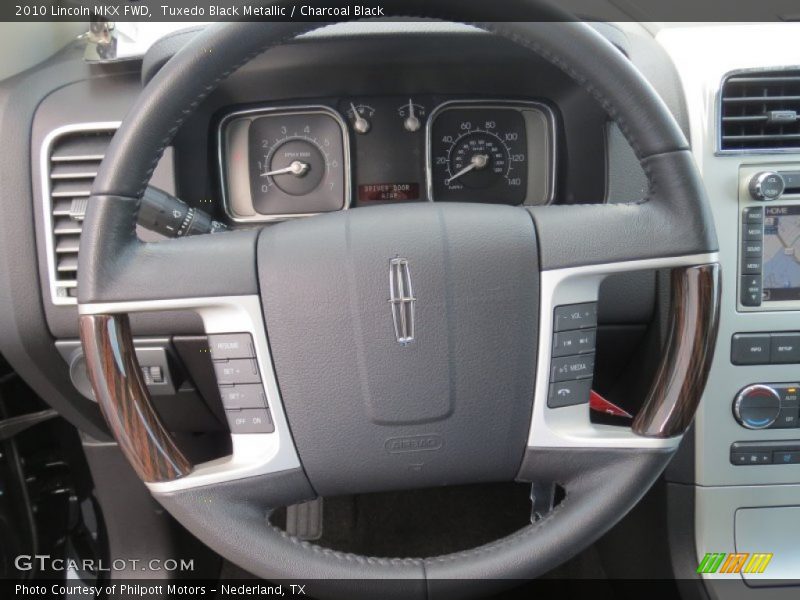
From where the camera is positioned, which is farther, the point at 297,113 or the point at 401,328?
the point at 297,113

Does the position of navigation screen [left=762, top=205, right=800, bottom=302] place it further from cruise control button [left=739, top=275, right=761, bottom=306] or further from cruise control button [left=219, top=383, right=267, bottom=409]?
cruise control button [left=219, top=383, right=267, bottom=409]

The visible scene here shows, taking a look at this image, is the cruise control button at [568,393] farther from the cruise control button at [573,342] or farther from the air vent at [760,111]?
the air vent at [760,111]

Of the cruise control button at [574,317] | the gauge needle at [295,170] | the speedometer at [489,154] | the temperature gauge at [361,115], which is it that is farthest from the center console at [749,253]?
the gauge needle at [295,170]

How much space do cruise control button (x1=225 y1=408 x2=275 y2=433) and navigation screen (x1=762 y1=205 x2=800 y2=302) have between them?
0.78 metres

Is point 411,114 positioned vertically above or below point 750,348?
above

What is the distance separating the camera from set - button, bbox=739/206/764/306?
1.05 metres

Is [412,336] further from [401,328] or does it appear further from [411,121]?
[411,121]

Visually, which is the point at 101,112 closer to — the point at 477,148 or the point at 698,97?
the point at 477,148

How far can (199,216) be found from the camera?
2.99ft

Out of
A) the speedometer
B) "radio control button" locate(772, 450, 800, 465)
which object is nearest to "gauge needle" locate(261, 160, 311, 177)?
the speedometer

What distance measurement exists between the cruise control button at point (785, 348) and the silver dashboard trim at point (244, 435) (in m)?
0.75

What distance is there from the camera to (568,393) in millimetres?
837

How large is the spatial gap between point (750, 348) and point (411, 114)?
647 mm

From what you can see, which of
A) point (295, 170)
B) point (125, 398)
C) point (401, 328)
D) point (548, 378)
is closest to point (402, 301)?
point (401, 328)
